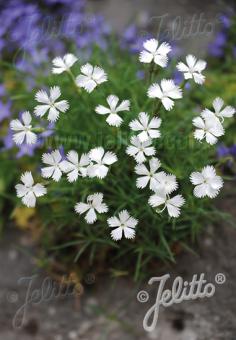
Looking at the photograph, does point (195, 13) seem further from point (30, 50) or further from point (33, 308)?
point (33, 308)

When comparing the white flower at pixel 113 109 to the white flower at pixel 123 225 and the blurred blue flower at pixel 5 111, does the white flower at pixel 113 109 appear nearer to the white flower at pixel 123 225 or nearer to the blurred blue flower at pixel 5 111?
the white flower at pixel 123 225

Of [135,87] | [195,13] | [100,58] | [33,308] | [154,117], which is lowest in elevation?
[33,308]

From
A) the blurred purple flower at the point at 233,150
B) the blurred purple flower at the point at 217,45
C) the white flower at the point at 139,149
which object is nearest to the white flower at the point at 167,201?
the white flower at the point at 139,149

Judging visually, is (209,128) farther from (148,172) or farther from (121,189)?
(121,189)

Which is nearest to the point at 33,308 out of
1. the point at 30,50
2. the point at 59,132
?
the point at 59,132

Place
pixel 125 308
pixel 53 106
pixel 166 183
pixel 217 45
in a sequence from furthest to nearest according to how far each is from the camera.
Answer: pixel 217 45 → pixel 125 308 → pixel 53 106 → pixel 166 183

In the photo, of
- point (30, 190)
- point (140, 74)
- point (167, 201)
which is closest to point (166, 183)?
point (167, 201)
